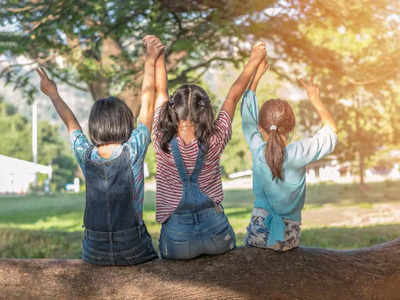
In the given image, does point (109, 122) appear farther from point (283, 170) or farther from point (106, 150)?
point (283, 170)

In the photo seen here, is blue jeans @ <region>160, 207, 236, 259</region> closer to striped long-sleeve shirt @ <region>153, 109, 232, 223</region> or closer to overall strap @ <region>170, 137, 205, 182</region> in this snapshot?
striped long-sleeve shirt @ <region>153, 109, 232, 223</region>

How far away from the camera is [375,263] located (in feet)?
13.2

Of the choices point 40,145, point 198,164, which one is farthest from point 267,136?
point 40,145

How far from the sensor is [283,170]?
3.61 metres

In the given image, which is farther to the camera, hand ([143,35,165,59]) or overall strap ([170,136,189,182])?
hand ([143,35,165,59])

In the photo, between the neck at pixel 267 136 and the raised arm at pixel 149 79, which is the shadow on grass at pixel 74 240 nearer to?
the raised arm at pixel 149 79

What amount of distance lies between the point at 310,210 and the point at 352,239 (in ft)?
29.5

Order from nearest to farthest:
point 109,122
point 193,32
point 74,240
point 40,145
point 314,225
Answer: point 109,122 → point 193,32 → point 74,240 → point 314,225 → point 40,145

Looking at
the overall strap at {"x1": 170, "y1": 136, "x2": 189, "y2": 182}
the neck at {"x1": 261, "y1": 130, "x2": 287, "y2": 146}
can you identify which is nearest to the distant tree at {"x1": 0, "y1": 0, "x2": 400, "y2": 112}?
the neck at {"x1": 261, "y1": 130, "x2": 287, "y2": 146}

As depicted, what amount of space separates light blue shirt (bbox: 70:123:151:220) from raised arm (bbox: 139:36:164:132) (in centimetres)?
11

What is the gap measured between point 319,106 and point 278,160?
19.9 inches

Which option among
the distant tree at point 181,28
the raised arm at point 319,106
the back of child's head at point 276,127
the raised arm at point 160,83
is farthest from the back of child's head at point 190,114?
the distant tree at point 181,28

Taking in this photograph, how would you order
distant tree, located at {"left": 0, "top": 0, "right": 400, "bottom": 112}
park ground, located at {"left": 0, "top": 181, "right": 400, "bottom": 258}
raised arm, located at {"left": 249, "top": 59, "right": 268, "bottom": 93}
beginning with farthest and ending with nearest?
park ground, located at {"left": 0, "top": 181, "right": 400, "bottom": 258}, distant tree, located at {"left": 0, "top": 0, "right": 400, "bottom": 112}, raised arm, located at {"left": 249, "top": 59, "right": 268, "bottom": 93}

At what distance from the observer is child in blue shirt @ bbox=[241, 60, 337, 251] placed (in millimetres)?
3576
